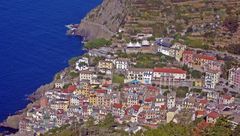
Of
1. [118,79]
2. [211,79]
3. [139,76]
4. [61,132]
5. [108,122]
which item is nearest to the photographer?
[61,132]

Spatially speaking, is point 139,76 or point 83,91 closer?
point 83,91

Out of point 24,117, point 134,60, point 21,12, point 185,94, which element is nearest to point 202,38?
point 134,60

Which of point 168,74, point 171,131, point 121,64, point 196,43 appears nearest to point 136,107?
point 168,74

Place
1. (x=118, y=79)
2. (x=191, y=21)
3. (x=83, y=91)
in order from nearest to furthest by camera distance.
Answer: (x=83, y=91) < (x=118, y=79) < (x=191, y=21)

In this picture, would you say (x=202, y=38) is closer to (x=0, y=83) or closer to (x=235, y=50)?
(x=235, y=50)

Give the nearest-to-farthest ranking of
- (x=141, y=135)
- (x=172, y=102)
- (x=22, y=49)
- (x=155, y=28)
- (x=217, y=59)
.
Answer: (x=141, y=135) < (x=172, y=102) < (x=217, y=59) < (x=155, y=28) < (x=22, y=49)

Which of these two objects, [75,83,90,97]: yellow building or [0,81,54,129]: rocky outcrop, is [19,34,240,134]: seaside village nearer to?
[75,83,90,97]: yellow building

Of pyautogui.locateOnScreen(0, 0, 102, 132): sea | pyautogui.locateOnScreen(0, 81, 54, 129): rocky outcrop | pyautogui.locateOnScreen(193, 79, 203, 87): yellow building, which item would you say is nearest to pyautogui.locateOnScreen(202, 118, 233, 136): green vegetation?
pyautogui.locateOnScreen(193, 79, 203, 87): yellow building

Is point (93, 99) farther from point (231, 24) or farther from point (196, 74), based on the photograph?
point (231, 24)
